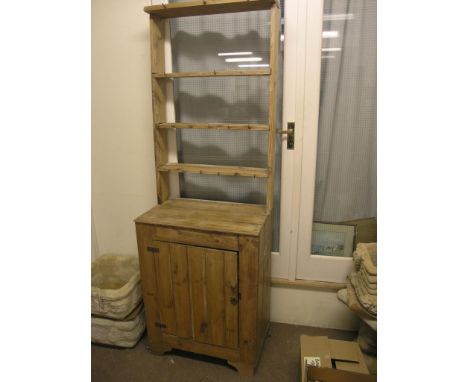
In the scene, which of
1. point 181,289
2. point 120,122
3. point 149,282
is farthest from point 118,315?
point 120,122

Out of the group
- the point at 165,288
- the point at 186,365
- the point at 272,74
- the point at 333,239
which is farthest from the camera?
the point at 333,239

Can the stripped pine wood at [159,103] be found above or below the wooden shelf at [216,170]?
above

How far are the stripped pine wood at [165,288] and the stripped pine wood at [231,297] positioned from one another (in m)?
0.31

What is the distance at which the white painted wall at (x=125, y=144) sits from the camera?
1.84 meters

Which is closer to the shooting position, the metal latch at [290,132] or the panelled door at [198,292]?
the panelled door at [198,292]

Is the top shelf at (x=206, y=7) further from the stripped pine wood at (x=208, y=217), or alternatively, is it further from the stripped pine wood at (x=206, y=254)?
the stripped pine wood at (x=208, y=217)

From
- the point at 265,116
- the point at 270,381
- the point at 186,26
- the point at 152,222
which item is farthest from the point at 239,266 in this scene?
the point at 186,26

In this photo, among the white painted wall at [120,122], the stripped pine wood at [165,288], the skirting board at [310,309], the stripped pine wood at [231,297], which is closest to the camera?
the stripped pine wood at [231,297]

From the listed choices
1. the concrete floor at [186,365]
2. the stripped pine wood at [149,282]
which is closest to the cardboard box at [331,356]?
the concrete floor at [186,365]

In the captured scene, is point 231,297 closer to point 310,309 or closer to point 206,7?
point 310,309

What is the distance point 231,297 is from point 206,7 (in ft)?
4.68

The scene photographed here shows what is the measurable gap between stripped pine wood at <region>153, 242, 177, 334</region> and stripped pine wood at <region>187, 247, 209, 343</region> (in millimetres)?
123

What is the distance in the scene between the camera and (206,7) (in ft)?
5.02
